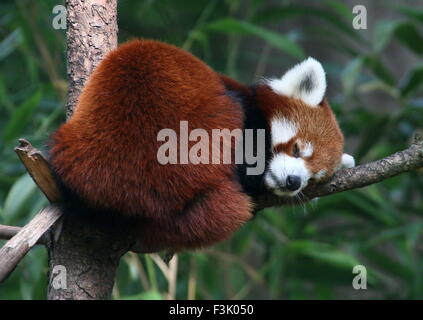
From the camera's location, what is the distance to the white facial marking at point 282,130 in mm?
2488

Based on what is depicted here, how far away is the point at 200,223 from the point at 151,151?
301mm

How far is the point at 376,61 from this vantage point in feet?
13.8

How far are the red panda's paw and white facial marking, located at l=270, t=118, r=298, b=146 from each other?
438 millimetres

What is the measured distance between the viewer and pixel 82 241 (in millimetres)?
2082

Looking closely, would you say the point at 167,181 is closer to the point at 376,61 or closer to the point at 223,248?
the point at 223,248

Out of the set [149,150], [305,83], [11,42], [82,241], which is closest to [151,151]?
[149,150]

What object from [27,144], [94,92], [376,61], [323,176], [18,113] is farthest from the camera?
[376,61]

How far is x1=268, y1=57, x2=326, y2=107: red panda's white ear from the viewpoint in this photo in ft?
8.38

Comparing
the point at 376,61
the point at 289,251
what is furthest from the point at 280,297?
the point at 376,61

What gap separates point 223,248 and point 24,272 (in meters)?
1.54

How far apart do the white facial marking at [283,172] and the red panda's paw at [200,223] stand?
0.30 meters

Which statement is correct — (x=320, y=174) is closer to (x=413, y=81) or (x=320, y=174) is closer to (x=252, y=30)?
(x=252, y=30)

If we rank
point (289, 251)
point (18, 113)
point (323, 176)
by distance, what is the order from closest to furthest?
point (323, 176) → point (18, 113) → point (289, 251)
